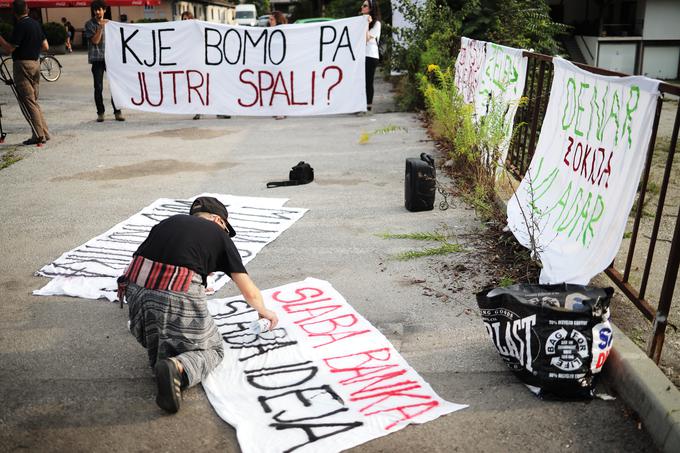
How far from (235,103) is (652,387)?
10042 mm

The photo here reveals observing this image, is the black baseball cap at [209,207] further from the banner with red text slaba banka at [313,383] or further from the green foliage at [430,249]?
the green foliage at [430,249]

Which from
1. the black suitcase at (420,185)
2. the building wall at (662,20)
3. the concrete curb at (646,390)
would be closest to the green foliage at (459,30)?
the black suitcase at (420,185)

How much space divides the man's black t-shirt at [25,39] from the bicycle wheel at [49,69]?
33.1ft

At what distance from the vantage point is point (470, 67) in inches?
372

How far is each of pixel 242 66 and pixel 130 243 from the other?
6803 millimetres

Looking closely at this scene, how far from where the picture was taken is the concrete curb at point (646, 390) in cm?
289

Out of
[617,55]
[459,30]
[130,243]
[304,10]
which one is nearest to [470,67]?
[459,30]

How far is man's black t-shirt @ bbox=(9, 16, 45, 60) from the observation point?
9.86 m

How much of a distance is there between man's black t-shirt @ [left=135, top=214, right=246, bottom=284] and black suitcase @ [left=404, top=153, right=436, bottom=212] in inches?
126

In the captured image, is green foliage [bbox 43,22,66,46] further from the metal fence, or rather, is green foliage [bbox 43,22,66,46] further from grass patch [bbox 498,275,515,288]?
grass patch [bbox 498,275,515,288]

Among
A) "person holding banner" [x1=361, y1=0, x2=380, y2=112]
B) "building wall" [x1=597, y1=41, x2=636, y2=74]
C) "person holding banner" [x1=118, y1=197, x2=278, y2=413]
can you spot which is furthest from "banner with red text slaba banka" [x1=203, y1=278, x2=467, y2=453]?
"building wall" [x1=597, y1=41, x2=636, y2=74]

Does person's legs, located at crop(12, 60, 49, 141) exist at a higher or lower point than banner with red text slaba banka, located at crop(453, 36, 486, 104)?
lower

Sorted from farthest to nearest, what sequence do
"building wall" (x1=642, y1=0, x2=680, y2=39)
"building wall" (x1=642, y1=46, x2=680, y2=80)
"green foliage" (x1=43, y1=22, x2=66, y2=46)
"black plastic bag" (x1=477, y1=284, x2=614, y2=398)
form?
"green foliage" (x1=43, y1=22, x2=66, y2=46) < "building wall" (x1=642, y1=46, x2=680, y2=80) < "building wall" (x1=642, y1=0, x2=680, y2=39) < "black plastic bag" (x1=477, y1=284, x2=614, y2=398)

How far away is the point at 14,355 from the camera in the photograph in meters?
3.91
